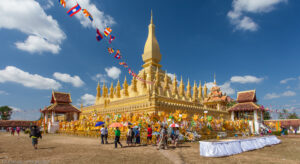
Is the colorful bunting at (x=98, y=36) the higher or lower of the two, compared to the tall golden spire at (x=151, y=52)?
lower

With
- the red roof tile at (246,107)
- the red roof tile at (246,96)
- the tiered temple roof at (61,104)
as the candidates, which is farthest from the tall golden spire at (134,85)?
the red roof tile at (246,96)

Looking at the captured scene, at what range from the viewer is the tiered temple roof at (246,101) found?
82.8 feet

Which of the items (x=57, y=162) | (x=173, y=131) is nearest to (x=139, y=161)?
(x=57, y=162)

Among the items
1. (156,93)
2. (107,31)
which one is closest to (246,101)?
(156,93)

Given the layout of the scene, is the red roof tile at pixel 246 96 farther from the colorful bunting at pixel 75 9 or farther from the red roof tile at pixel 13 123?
the red roof tile at pixel 13 123

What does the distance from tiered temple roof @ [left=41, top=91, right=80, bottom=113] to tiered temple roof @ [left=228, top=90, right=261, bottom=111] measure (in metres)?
24.2

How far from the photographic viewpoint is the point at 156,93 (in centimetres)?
2319

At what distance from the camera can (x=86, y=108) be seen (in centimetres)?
3148

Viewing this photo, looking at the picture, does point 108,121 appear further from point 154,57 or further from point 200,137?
point 154,57

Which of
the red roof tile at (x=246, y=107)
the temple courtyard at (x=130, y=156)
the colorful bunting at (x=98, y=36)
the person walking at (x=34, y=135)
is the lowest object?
the temple courtyard at (x=130, y=156)

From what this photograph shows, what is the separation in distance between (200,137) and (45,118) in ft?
80.9

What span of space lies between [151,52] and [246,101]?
53.7 ft

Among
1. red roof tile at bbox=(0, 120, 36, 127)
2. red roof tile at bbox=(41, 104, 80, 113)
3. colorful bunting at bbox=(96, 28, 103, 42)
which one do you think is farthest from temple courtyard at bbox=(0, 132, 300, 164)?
red roof tile at bbox=(0, 120, 36, 127)

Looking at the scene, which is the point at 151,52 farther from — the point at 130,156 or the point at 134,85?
the point at 130,156
